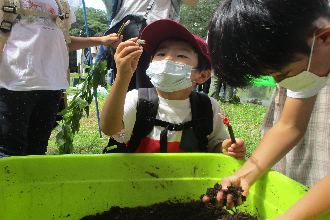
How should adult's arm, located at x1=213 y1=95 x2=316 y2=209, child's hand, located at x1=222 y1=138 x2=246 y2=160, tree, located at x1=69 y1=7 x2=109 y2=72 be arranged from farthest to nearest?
tree, located at x1=69 y1=7 x2=109 y2=72
child's hand, located at x1=222 y1=138 x2=246 y2=160
adult's arm, located at x1=213 y1=95 x2=316 y2=209

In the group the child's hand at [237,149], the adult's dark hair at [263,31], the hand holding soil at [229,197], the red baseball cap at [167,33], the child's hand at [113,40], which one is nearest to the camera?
the adult's dark hair at [263,31]

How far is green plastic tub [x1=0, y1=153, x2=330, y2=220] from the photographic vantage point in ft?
3.41

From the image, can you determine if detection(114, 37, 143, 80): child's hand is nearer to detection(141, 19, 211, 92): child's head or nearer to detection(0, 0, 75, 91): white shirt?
detection(141, 19, 211, 92): child's head

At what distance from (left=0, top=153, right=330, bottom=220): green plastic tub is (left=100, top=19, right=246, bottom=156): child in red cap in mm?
133

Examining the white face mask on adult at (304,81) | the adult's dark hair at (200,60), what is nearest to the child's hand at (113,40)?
the adult's dark hair at (200,60)

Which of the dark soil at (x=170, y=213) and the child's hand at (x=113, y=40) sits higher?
the child's hand at (x=113, y=40)

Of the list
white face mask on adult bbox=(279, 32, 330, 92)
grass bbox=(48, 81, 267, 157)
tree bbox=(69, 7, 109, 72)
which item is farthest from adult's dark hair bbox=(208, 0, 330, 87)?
tree bbox=(69, 7, 109, 72)

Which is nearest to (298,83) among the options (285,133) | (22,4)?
(285,133)

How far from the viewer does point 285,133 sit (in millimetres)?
1104

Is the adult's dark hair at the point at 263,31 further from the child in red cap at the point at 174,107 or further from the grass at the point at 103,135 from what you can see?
the grass at the point at 103,135

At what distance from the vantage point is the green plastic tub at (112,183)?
3.41ft

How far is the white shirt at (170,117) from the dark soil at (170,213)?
333 mm

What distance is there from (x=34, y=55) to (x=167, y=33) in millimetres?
803

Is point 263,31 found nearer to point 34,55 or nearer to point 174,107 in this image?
point 174,107
